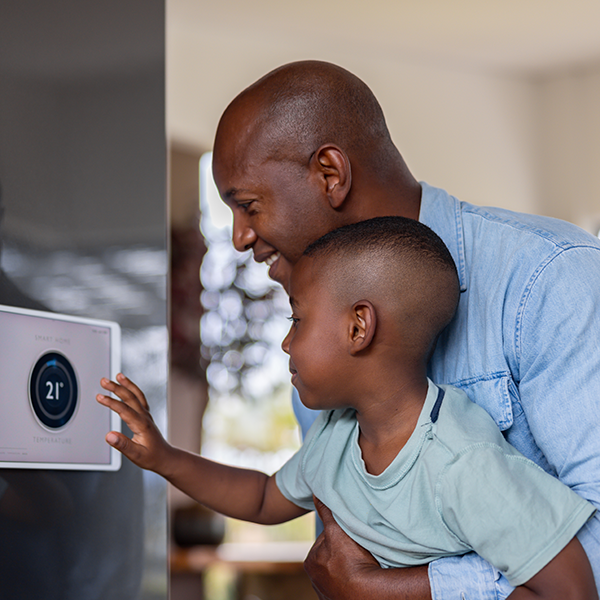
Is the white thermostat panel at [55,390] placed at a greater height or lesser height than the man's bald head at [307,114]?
lesser

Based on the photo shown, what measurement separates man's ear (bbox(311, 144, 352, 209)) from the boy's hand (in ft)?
1.32

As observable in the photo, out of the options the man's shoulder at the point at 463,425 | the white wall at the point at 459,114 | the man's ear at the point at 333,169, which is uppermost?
the white wall at the point at 459,114

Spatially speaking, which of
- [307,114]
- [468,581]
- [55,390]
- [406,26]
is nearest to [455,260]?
[307,114]

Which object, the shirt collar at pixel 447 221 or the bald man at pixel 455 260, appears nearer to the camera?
the bald man at pixel 455 260

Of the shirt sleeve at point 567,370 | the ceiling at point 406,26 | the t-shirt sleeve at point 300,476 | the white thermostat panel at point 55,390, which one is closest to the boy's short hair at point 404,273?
the shirt sleeve at point 567,370

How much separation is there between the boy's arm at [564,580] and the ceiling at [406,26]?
2672mm

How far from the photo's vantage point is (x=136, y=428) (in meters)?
1.04

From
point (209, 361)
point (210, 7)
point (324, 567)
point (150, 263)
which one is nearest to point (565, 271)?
point (324, 567)

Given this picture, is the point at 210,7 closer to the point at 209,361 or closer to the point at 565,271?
the point at 209,361

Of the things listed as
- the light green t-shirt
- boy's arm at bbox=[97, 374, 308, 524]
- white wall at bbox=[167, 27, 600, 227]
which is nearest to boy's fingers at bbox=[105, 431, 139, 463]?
boy's arm at bbox=[97, 374, 308, 524]

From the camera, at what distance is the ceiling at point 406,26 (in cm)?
311

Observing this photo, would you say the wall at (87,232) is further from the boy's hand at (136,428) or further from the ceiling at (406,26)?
the ceiling at (406,26)

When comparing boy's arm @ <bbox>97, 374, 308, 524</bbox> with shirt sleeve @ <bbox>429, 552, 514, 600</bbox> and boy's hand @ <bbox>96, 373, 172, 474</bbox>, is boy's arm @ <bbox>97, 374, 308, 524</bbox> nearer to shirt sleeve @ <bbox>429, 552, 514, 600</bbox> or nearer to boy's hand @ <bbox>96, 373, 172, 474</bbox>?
boy's hand @ <bbox>96, 373, 172, 474</bbox>

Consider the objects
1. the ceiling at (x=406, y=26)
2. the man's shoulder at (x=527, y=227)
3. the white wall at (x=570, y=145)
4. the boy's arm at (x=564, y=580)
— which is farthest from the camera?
the white wall at (x=570, y=145)
